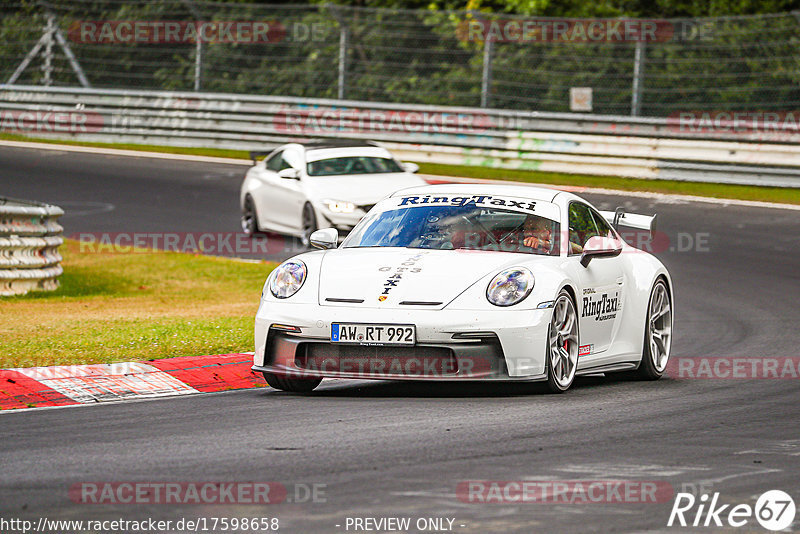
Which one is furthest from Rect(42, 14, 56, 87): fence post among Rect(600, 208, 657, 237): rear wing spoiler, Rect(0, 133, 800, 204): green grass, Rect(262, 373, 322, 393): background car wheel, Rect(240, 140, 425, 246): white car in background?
Rect(262, 373, 322, 393): background car wheel

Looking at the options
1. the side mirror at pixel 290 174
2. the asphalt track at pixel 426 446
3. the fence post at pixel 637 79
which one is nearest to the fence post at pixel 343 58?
the fence post at pixel 637 79

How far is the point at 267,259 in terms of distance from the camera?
18312 millimetres

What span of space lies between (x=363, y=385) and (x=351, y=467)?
336cm

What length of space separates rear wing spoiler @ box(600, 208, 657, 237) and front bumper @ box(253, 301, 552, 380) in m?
2.43

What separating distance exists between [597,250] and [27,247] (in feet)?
25.8

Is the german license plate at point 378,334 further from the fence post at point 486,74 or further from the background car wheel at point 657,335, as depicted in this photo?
the fence post at point 486,74

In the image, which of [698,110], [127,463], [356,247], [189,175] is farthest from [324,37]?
[127,463]

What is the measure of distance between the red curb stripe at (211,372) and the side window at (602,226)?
8.67ft

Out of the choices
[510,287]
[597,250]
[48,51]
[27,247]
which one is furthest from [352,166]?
[48,51]

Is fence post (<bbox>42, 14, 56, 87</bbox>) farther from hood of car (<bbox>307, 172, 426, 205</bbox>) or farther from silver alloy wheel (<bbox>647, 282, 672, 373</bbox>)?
silver alloy wheel (<bbox>647, 282, 672, 373</bbox>)

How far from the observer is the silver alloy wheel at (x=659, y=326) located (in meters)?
10.4

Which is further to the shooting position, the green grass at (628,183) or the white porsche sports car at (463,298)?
the green grass at (628,183)

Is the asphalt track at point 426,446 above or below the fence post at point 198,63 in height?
below

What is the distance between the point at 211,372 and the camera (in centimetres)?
991
